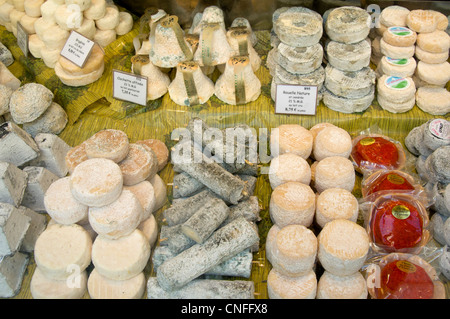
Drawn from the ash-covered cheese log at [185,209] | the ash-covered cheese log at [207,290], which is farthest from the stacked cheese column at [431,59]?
the ash-covered cheese log at [207,290]

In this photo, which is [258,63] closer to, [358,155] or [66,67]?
[358,155]

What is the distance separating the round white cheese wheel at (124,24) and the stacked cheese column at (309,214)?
1.53m

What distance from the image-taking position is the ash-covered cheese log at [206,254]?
78.1 inches

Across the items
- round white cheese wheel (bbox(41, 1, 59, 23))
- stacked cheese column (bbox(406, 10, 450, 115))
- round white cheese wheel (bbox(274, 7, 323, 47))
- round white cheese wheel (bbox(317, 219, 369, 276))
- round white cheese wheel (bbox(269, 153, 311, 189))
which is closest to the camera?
round white cheese wheel (bbox(317, 219, 369, 276))

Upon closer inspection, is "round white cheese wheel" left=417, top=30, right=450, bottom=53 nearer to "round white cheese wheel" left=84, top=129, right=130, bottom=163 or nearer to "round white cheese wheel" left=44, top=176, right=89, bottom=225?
"round white cheese wheel" left=84, top=129, right=130, bottom=163

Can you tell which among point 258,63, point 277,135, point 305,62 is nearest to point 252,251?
point 277,135

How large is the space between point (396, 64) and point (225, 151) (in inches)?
50.0

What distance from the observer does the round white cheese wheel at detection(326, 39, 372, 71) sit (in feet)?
8.57

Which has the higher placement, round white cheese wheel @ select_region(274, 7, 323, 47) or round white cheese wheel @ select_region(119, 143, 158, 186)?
round white cheese wheel @ select_region(274, 7, 323, 47)

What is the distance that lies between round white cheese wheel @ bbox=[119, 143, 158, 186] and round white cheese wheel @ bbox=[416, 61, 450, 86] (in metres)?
1.77

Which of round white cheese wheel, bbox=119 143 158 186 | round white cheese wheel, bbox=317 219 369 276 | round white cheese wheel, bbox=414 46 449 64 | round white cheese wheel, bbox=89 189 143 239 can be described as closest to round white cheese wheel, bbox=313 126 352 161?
round white cheese wheel, bbox=317 219 369 276

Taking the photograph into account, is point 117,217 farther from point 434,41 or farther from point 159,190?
point 434,41

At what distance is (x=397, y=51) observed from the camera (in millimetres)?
2707

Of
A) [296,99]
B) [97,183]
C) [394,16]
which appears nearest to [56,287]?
[97,183]
